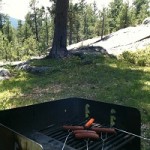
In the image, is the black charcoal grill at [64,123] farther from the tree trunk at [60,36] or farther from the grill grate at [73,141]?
the tree trunk at [60,36]

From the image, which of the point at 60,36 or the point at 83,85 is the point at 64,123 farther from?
the point at 60,36

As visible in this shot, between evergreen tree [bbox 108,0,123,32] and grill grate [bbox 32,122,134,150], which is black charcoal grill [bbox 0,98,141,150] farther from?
evergreen tree [bbox 108,0,123,32]

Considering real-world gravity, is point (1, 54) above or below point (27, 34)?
below

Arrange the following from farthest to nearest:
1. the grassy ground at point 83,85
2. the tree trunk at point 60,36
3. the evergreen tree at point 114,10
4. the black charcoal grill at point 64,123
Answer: the evergreen tree at point 114,10, the tree trunk at point 60,36, the grassy ground at point 83,85, the black charcoal grill at point 64,123

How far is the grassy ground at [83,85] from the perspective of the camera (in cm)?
1096

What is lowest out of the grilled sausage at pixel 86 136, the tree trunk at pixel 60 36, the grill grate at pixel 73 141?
the grill grate at pixel 73 141

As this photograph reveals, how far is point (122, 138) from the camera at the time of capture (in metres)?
5.14

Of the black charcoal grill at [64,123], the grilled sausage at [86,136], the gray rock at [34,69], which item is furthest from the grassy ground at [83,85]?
the grilled sausage at [86,136]

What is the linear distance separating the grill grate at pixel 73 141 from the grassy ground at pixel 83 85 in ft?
9.37

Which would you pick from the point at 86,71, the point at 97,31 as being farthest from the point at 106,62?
the point at 97,31

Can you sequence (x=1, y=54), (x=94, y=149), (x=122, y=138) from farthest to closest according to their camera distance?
(x=1, y=54), (x=122, y=138), (x=94, y=149)

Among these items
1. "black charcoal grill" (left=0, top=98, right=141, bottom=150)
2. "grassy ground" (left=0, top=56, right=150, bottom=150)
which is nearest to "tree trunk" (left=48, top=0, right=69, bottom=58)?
"grassy ground" (left=0, top=56, right=150, bottom=150)

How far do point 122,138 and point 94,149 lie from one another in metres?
0.67

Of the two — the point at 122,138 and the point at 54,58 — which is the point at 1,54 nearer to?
the point at 54,58
